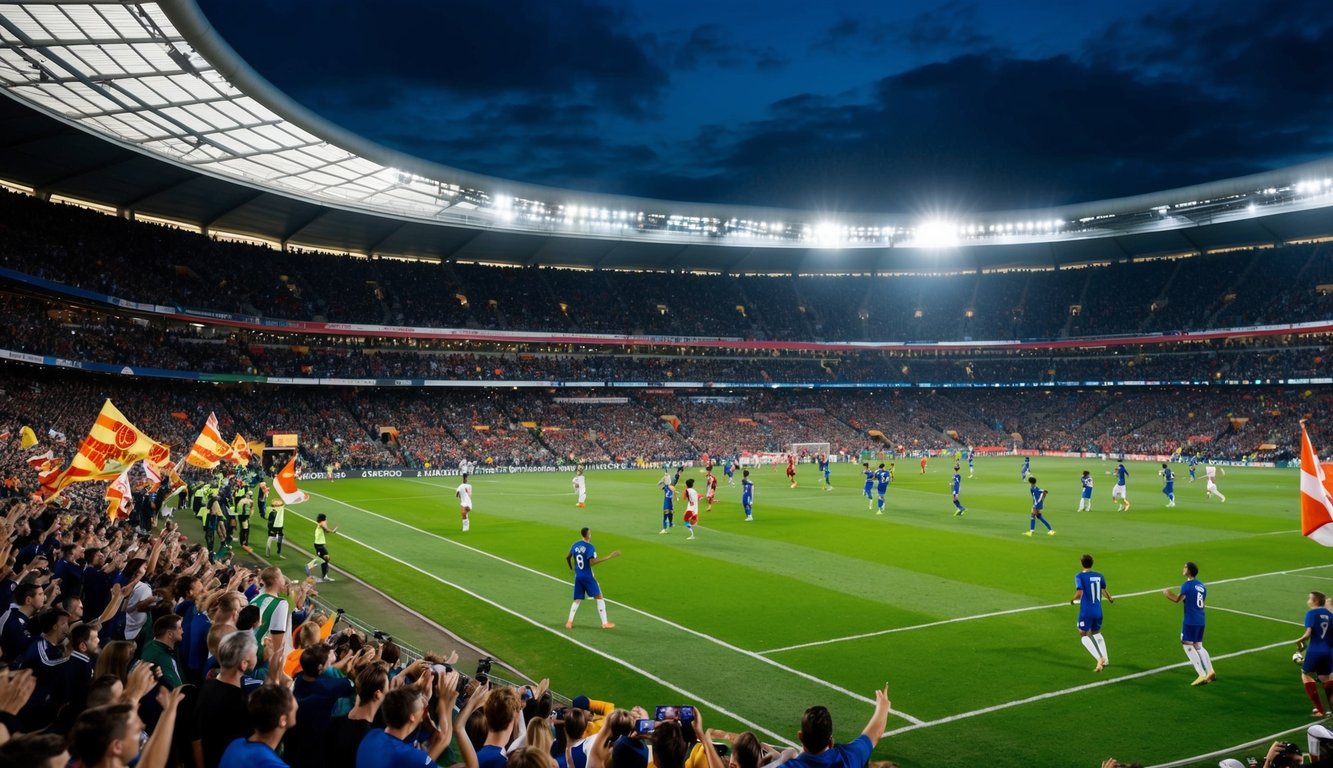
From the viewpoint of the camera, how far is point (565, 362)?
243ft

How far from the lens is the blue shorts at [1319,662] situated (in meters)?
11.7

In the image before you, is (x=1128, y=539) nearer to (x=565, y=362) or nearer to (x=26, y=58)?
(x=26, y=58)

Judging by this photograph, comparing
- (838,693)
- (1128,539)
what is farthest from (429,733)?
(1128,539)

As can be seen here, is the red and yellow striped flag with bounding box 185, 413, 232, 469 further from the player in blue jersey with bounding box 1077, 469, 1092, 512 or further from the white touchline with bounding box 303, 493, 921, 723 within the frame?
the player in blue jersey with bounding box 1077, 469, 1092, 512

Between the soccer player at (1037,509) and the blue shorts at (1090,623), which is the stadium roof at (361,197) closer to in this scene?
the blue shorts at (1090,623)

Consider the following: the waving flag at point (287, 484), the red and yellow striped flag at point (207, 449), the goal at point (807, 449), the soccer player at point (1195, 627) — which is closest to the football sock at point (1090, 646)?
the soccer player at point (1195, 627)

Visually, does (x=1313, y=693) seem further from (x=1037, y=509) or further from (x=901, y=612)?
(x=1037, y=509)

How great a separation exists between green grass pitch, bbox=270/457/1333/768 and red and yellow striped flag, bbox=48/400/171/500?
6140 mm

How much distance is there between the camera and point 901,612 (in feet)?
59.3

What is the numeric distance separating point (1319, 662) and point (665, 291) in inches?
2808

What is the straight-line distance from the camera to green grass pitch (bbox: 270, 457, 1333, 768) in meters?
12.1

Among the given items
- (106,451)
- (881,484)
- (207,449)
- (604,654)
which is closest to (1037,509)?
(881,484)

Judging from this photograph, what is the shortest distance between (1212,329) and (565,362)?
5409cm

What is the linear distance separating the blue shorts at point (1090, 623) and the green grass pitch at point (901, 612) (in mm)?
683
